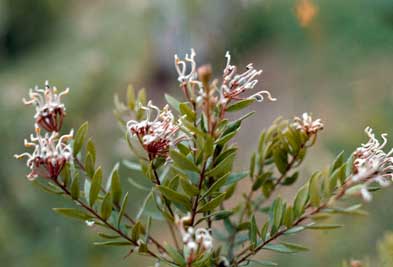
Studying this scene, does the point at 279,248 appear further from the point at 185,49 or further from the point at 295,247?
the point at 185,49

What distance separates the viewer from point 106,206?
0.24m

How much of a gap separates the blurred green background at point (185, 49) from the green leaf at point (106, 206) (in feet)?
1.24

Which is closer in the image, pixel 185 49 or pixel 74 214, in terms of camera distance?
pixel 74 214

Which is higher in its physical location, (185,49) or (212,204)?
(185,49)

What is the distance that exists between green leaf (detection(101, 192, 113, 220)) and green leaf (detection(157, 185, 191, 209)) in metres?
0.03

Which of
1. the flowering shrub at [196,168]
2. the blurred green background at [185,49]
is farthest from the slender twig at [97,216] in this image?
the blurred green background at [185,49]

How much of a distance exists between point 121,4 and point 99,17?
77mm

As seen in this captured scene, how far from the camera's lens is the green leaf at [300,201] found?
0.23m

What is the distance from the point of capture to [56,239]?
84 centimetres

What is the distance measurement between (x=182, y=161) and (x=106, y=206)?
0.04 meters

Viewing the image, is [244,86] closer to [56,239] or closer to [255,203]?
[255,203]

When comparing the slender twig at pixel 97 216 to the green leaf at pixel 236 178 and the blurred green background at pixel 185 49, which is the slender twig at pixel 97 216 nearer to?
the green leaf at pixel 236 178

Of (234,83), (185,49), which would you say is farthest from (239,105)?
(185,49)

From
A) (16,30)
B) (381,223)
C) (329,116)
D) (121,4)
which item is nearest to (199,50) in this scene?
(121,4)
